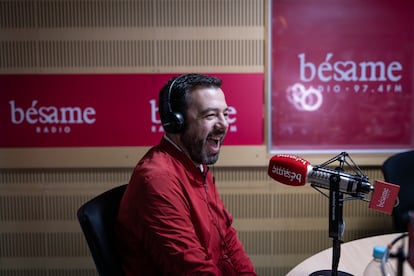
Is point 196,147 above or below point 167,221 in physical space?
above

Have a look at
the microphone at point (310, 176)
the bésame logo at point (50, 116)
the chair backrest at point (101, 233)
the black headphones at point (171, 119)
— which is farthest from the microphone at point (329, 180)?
the bésame logo at point (50, 116)

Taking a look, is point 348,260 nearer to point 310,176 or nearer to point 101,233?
point 310,176

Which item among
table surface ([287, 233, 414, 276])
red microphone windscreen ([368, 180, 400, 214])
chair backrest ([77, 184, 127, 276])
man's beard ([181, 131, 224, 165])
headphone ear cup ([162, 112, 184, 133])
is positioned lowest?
table surface ([287, 233, 414, 276])

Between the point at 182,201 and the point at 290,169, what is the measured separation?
40 centimetres

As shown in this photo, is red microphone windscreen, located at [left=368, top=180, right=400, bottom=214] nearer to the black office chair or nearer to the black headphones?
the black headphones

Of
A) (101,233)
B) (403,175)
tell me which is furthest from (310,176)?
(403,175)

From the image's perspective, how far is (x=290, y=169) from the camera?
148 cm

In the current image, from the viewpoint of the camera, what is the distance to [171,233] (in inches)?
56.5

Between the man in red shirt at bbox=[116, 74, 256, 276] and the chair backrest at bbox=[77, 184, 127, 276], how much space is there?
5 centimetres

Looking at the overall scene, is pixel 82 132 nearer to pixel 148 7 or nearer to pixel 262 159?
pixel 148 7

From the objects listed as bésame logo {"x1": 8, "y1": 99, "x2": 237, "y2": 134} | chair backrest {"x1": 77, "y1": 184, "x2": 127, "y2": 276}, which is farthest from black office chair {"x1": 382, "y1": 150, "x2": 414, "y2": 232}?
chair backrest {"x1": 77, "y1": 184, "x2": 127, "y2": 276}

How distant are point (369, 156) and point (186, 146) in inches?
60.7

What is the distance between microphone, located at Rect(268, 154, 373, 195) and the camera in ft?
4.35

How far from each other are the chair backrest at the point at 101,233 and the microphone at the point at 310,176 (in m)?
0.61
